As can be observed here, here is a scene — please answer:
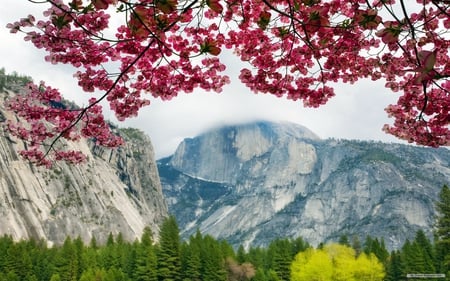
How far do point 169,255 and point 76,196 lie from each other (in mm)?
80819

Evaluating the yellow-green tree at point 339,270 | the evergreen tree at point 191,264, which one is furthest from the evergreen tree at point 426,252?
the evergreen tree at point 191,264

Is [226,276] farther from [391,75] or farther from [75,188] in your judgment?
[75,188]

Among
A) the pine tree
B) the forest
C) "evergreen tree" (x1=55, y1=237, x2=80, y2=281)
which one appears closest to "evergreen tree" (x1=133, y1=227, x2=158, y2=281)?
the forest

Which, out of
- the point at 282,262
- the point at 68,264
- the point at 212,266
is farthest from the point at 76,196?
the point at 212,266

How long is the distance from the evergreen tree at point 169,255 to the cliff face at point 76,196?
5053 centimetres

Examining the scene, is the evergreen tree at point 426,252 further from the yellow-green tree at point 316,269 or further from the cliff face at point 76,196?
the cliff face at point 76,196

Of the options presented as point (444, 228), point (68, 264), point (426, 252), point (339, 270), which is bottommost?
point (339, 270)

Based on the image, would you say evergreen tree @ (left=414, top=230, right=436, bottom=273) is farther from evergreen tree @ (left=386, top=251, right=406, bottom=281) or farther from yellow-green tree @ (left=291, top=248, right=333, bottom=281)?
yellow-green tree @ (left=291, top=248, right=333, bottom=281)

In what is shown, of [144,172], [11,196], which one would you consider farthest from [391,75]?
[144,172]

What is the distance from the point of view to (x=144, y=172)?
18888cm

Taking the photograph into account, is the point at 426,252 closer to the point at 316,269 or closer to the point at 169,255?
the point at 316,269

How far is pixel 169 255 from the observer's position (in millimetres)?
49531

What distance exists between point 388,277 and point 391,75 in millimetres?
50653

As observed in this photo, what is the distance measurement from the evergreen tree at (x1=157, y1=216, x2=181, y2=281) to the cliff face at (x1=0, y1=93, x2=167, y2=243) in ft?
166
